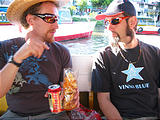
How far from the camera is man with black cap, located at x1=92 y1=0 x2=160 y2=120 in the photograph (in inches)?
61.9

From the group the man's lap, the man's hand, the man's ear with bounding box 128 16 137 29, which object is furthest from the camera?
the man's ear with bounding box 128 16 137 29

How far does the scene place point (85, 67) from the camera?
1958mm

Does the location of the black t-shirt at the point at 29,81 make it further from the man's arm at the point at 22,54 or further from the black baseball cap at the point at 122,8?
the black baseball cap at the point at 122,8

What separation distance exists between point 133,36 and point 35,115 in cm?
139

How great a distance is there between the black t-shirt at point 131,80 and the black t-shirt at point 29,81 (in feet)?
1.69

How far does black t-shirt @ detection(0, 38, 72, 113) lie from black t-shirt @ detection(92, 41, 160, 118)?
20.3 inches

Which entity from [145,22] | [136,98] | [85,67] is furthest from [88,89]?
[145,22]

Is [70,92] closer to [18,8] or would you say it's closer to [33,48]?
[33,48]

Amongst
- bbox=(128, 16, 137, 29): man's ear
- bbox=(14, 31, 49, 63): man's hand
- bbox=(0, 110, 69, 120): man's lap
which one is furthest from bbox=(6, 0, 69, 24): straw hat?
bbox=(0, 110, 69, 120): man's lap

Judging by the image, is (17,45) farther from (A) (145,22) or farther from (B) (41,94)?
(A) (145,22)

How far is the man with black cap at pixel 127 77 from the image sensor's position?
157cm

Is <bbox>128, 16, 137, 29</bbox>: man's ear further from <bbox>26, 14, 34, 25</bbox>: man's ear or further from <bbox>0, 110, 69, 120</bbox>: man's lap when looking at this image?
<bbox>0, 110, 69, 120</bbox>: man's lap

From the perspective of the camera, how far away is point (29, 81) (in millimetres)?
1485

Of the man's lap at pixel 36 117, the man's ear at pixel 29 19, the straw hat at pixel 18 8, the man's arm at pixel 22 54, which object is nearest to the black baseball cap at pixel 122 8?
the straw hat at pixel 18 8
